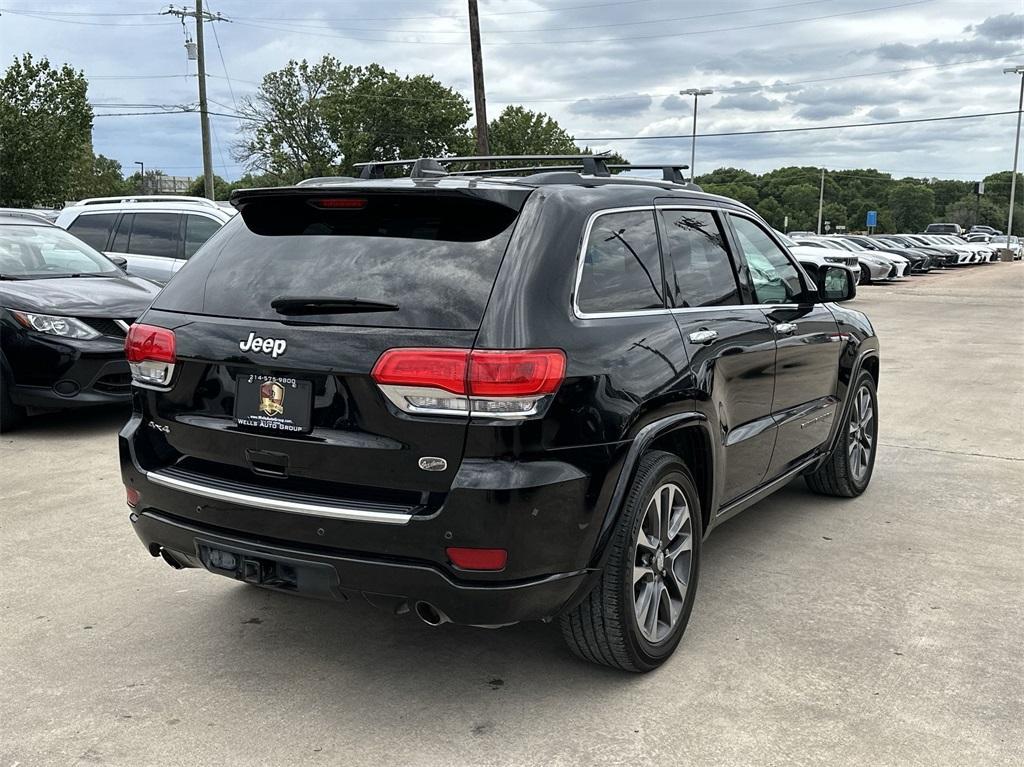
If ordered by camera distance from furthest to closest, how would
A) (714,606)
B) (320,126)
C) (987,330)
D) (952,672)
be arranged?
1. (320,126)
2. (987,330)
3. (714,606)
4. (952,672)

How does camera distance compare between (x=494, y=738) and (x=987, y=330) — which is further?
(x=987, y=330)

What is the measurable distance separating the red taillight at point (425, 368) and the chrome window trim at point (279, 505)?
399mm

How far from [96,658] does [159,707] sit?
516 millimetres

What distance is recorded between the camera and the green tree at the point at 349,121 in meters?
62.0

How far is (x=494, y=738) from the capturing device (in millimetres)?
3070

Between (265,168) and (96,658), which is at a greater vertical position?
(265,168)

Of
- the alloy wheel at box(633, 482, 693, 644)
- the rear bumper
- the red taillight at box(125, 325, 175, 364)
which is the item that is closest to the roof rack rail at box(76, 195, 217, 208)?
the red taillight at box(125, 325, 175, 364)

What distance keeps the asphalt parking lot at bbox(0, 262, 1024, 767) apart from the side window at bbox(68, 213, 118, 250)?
22.6 feet

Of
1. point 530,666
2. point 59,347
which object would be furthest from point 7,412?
point 530,666

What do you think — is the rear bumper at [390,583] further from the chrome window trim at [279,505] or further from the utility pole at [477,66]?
the utility pole at [477,66]

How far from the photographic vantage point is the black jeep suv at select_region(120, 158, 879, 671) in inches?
115

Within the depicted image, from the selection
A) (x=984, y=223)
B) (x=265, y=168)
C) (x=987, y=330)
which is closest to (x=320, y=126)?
(x=265, y=168)

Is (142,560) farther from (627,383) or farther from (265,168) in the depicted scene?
(265,168)

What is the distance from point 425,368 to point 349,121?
62.5m
